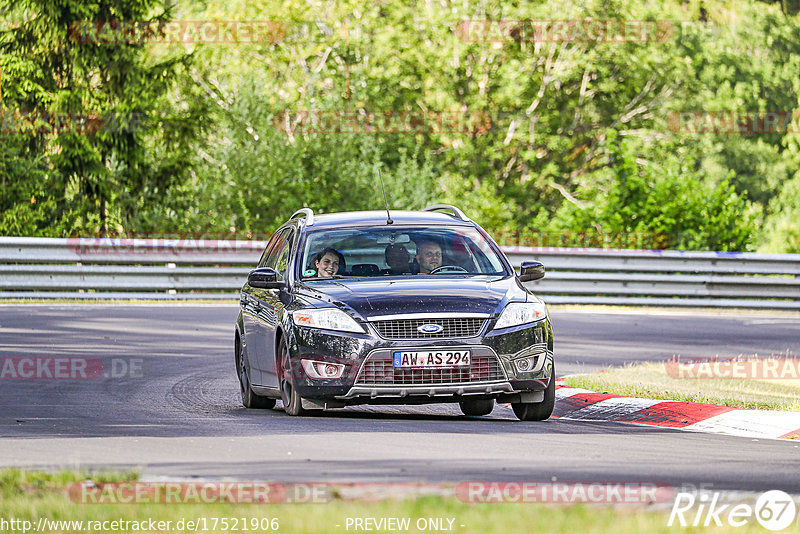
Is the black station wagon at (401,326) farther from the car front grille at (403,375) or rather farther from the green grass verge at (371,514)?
the green grass verge at (371,514)

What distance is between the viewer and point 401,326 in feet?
33.8

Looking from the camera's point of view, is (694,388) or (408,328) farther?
(694,388)

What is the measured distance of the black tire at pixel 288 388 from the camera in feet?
35.3

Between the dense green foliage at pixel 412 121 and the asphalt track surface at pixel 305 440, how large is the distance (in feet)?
56.1

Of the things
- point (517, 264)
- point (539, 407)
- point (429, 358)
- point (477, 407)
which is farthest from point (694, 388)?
point (517, 264)

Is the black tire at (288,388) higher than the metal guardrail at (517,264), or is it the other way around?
the black tire at (288,388)

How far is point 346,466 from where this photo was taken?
26.1 feet

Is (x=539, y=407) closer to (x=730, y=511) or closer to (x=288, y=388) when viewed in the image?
(x=288, y=388)

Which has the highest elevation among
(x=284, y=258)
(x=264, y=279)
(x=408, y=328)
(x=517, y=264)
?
(x=284, y=258)

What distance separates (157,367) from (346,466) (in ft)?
23.8

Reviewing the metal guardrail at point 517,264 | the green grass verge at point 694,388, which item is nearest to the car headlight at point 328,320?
the green grass verge at point 694,388

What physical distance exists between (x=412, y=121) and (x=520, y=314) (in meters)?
41.1

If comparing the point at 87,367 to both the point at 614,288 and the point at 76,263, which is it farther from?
the point at 614,288

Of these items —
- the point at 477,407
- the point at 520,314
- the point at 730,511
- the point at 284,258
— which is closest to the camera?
the point at 730,511
